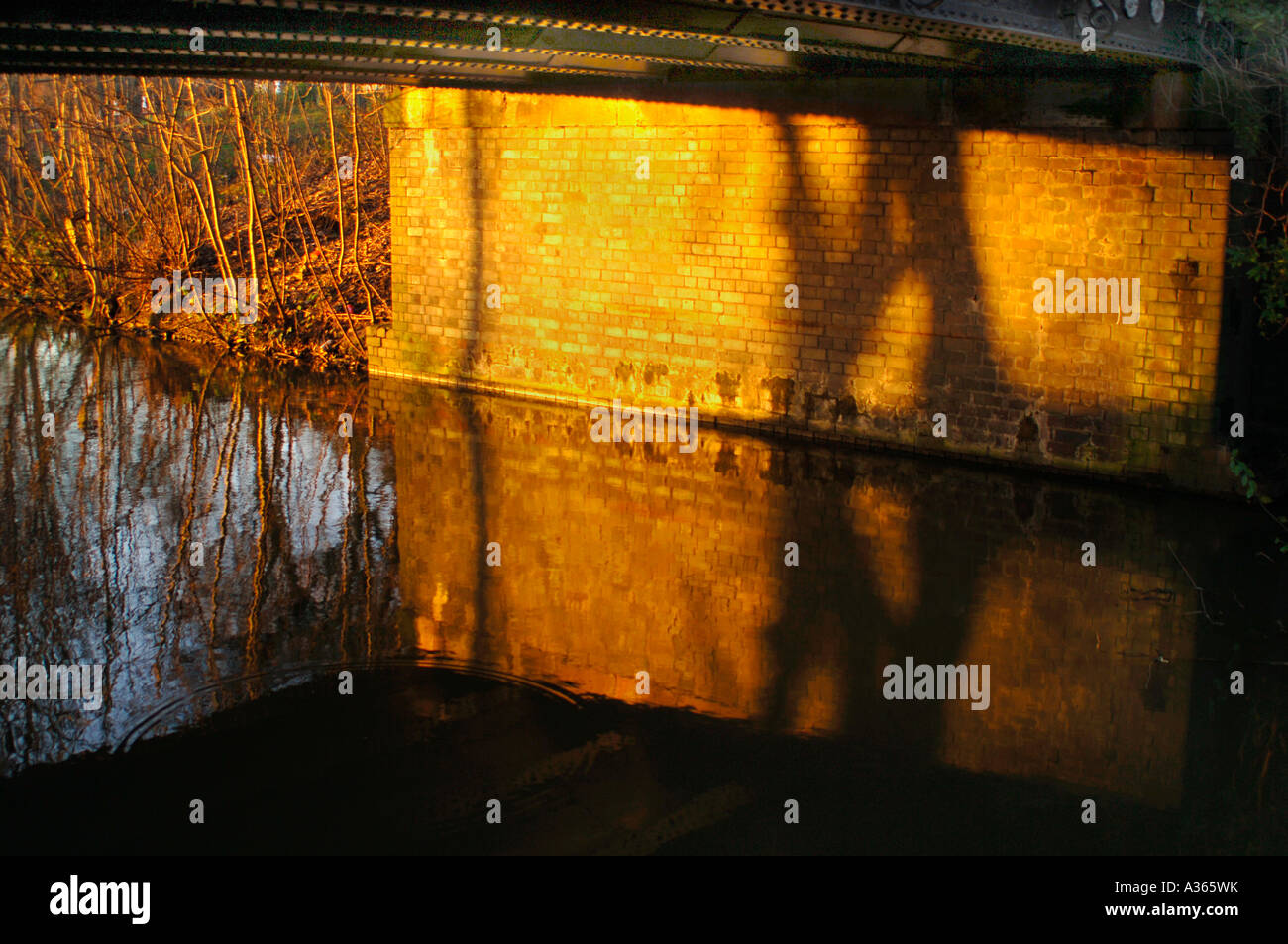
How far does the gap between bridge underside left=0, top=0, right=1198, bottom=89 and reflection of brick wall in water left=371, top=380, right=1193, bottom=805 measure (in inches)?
155

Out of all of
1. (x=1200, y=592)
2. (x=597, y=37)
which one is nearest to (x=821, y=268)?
(x=597, y=37)

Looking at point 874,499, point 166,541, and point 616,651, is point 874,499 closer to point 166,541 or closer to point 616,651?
point 616,651

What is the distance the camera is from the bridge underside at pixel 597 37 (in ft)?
29.5

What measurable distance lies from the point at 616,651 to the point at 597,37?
6.44 m

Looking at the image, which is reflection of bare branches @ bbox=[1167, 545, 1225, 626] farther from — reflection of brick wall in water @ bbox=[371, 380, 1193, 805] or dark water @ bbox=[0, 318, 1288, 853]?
reflection of brick wall in water @ bbox=[371, 380, 1193, 805]

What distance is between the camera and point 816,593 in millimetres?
8984

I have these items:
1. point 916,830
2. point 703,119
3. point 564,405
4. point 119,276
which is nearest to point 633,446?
point 564,405

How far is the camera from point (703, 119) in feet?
47.4

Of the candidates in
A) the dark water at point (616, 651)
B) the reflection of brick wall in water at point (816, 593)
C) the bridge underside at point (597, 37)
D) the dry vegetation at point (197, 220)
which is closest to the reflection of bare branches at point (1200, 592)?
the dark water at point (616, 651)

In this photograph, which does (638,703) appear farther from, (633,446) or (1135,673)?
(633,446)

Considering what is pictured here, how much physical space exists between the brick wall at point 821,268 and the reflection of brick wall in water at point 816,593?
36.7 inches

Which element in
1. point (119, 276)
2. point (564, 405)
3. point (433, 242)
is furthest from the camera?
point (119, 276)

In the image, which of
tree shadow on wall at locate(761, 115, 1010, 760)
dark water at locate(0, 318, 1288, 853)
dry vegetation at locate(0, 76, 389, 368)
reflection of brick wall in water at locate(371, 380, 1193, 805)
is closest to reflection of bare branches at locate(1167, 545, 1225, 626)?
dark water at locate(0, 318, 1288, 853)
